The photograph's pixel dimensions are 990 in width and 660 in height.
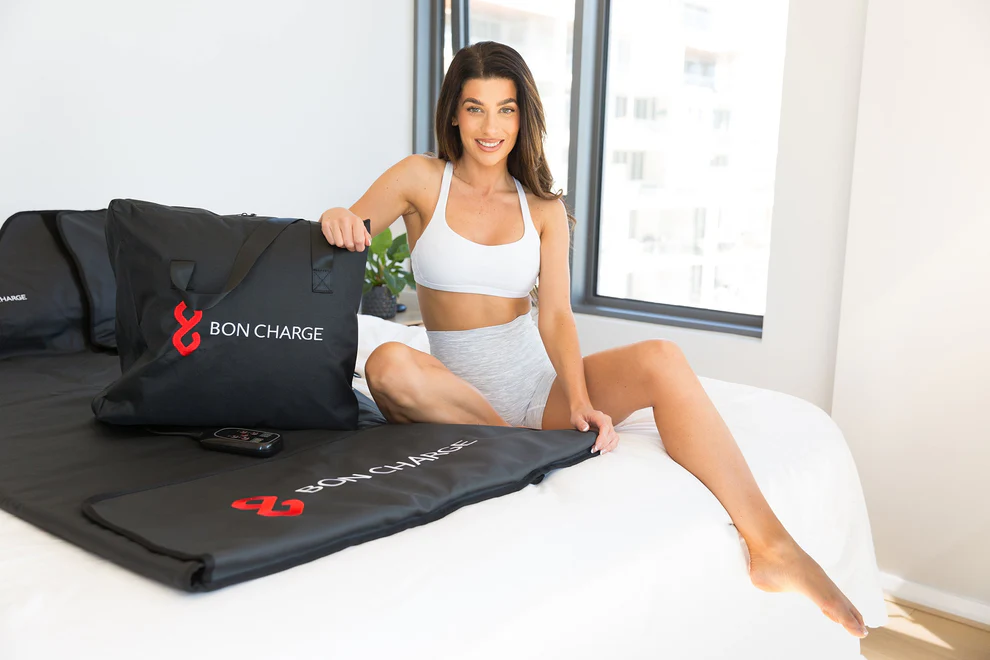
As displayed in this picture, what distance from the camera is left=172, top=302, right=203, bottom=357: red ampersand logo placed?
4.59ft

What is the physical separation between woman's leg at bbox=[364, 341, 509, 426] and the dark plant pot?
1.62 metres

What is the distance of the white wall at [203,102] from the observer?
2471 millimetres

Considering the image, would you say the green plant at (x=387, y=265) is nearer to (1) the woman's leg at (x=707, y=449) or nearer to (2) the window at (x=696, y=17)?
(2) the window at (x=696, y=17)

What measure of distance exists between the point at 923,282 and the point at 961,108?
0.44 metres

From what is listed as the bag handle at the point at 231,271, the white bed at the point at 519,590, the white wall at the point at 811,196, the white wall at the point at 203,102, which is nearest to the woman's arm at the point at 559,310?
the white bed at the point at 519,590

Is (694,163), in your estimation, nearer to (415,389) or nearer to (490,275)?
(490,275)

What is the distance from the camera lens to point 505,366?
1737 millimetres

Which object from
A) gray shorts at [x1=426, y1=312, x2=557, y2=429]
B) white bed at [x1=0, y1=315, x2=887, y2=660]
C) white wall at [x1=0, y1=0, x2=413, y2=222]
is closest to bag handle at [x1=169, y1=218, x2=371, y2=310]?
gray shorts at [x1=426, y1=312, x2=557, y2=429]

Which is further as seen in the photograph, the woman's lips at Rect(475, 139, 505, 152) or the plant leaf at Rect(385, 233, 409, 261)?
the plant leaf at Rect(385, 233, 409, 261)

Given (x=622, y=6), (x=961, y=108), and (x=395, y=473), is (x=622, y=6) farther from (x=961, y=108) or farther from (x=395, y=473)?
(x=395, y=473)

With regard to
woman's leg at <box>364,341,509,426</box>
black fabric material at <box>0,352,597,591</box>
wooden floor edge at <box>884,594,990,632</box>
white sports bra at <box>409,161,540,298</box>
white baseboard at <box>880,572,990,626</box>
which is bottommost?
wooden floor edge at <box>884,594,990,632</box>

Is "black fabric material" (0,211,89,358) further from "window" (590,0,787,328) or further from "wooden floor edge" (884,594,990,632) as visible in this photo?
"wooden floor edge" (884,594,990,632)

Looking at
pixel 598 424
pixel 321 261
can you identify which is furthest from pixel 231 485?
pixel 598 424

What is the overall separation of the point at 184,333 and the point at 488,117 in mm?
770
